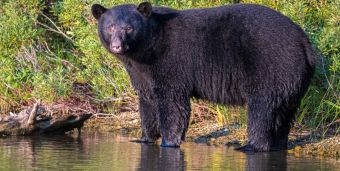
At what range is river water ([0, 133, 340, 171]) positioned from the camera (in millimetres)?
9773

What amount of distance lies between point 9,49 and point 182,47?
423 cm

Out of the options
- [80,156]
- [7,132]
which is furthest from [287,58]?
[7,132]

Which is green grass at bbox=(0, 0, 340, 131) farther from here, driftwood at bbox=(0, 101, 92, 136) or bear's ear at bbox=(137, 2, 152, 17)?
bear's ear at bbox=(137, 2, 152, 17)

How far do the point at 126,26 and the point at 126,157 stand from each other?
6.00 feet

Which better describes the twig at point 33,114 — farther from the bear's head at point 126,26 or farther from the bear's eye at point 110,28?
the bear's eye at point 110,28

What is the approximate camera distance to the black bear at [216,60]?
11.4m

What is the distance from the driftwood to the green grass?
4.26ft

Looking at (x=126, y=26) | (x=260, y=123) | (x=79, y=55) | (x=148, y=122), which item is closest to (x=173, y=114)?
(x=148, y=122)

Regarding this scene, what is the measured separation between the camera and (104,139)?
12.6 m

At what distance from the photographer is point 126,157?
10.6 metres

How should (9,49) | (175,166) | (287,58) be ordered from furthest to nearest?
(9,49)
(287,58)
(175,166)

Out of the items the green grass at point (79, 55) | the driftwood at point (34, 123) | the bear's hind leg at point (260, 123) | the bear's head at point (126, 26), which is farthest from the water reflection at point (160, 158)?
the green grass at point (79, 55)

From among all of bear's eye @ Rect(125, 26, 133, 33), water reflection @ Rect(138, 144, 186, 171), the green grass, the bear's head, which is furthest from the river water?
the green grass

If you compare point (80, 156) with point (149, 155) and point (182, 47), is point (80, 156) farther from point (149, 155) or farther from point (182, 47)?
point (182, 47)
